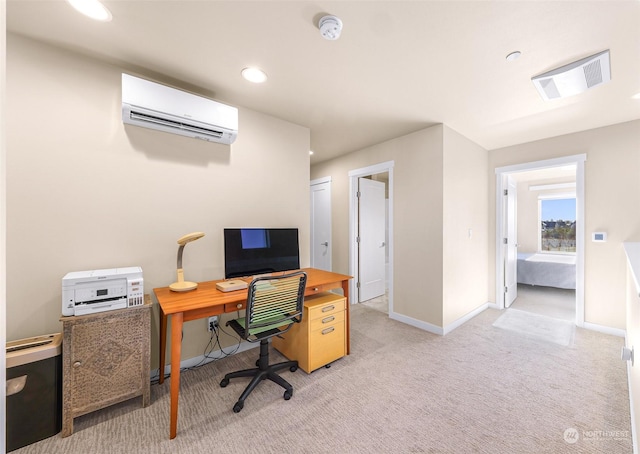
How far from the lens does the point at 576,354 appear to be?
8.32 ft

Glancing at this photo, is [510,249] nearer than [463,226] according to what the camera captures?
No

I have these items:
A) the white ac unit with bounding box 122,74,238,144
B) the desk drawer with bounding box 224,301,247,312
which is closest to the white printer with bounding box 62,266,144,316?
the desk drawer with bounding box 224,301,247,312

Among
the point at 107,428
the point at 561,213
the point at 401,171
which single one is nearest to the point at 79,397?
the point at 107,428

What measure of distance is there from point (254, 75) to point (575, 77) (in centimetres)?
259

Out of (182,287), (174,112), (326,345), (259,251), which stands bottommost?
(326,345)

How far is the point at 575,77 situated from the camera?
203 centimetres

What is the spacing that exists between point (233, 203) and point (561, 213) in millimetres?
7569

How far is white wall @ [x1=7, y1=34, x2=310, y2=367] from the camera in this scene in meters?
1.67

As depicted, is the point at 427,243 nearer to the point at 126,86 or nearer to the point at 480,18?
the point at 480,18

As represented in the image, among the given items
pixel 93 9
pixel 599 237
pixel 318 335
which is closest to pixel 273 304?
pixel 318 335

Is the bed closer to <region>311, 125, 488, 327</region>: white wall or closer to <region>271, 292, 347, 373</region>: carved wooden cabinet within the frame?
<region>311, 125, 488, 327</region>: white wall

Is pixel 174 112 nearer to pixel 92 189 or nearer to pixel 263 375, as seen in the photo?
pixel 92 189

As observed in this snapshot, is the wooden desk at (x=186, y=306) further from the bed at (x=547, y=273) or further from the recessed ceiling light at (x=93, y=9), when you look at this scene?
the bed at (x=547, y=273)

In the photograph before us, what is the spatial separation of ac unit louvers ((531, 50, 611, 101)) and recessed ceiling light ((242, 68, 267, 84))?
2.22m
